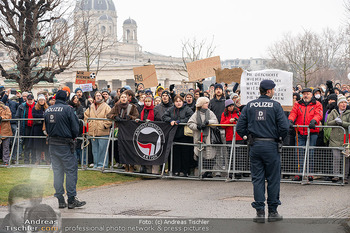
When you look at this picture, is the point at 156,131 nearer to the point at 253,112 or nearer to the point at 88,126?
the point at 88,126

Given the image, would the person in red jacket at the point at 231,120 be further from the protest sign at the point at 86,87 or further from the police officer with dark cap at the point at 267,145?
the protest sign at the point at 86,87

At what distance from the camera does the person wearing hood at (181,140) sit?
14094 mm

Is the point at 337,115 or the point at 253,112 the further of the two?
the point at 337,115

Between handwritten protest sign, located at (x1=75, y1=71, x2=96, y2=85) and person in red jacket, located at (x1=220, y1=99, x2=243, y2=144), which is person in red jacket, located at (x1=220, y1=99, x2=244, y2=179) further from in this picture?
handwritten protest sign, located at (x1=75, y1=71, x2=96, y2=85)

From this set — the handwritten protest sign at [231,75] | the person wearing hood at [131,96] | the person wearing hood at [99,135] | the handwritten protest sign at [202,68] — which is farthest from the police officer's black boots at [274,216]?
the handwritten protest sign at [202,68]

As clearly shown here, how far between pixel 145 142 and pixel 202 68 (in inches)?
195

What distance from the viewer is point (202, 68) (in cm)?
1838

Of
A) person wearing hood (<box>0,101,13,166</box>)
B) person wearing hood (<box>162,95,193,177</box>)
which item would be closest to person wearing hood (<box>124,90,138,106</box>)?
person wearing hood (<box>162,95,193,177</box>)

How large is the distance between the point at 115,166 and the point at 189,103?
8.74 feet

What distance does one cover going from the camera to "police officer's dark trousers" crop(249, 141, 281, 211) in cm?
900

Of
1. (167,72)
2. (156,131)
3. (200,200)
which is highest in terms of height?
(167,72)

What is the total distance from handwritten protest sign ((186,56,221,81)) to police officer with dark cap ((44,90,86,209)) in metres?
8.27

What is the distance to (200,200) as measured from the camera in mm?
10922

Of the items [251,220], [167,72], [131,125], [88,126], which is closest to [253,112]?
[251,220]
